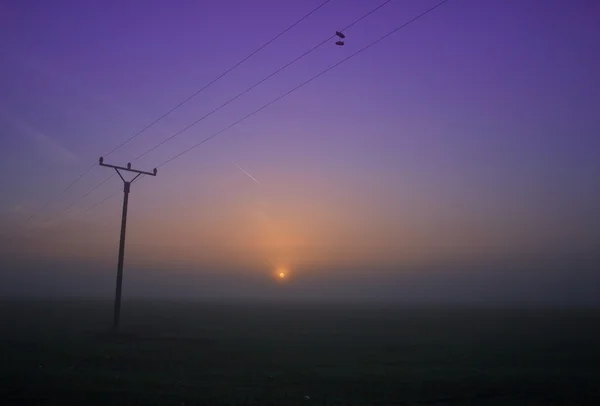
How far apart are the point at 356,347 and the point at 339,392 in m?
21.5

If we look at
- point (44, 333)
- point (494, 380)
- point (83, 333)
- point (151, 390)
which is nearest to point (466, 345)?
point (494, 380)

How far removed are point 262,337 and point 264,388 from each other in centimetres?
2874

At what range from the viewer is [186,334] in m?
54.0

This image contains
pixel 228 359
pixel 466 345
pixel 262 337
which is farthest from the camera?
pixel 262 337

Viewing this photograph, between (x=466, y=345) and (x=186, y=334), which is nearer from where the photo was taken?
(x=466, y=345)

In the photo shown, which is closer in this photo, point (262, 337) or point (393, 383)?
point (393, 383)

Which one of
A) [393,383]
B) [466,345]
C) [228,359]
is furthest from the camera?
Answer: [466,345]

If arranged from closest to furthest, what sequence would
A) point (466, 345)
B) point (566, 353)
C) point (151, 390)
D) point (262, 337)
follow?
point (151, 390) < point (566, 353) < point (466, 345) < point (262, 337)

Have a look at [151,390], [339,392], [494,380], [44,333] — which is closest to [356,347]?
[494,380]

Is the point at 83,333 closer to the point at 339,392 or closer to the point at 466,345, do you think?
the point at 339,392

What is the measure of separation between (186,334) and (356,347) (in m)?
20.6

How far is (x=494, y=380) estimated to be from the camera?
29547 mm

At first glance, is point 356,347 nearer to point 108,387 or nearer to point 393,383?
point 393,383

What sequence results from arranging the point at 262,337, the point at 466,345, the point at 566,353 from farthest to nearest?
the point at 262,337 < the point at 466,345 < the point at 566,353
